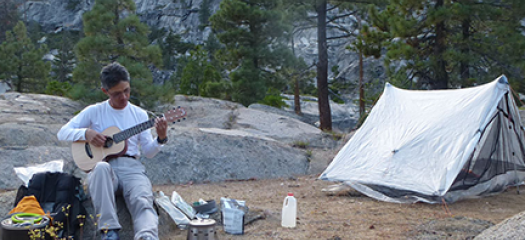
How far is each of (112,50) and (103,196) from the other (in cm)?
912

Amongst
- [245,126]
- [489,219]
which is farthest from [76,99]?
[489,219]

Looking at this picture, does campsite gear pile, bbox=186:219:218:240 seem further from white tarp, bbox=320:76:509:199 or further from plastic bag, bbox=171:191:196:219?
white tarp, bbox=320:76:509:199

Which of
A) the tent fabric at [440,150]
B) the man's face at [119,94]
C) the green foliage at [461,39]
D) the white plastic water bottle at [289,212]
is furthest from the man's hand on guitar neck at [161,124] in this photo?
the green foliage at [461,39]

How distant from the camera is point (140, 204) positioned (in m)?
3.39

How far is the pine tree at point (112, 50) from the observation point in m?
11.4

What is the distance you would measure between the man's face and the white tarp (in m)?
3.35

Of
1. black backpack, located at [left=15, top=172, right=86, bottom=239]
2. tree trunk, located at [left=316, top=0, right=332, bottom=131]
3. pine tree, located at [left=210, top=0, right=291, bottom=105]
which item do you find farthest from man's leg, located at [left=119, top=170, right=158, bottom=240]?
pine tree, located at [left=210, top=0, right=291, bottom=105]

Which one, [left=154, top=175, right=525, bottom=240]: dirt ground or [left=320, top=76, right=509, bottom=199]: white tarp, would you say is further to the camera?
[left=320, top=76, right=509, bottom=199]: white tarp

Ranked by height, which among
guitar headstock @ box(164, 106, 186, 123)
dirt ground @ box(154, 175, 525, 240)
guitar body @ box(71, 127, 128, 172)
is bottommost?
dirt ground @ box(154, 175, 525, 240)

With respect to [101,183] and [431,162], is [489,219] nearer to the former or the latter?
[431,162]

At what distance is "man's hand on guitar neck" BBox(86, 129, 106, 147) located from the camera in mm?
3572

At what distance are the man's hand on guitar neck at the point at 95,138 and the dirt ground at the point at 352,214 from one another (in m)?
1.06

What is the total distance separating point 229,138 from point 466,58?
6.77m

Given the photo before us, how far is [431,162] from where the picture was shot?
5613 millimetres
